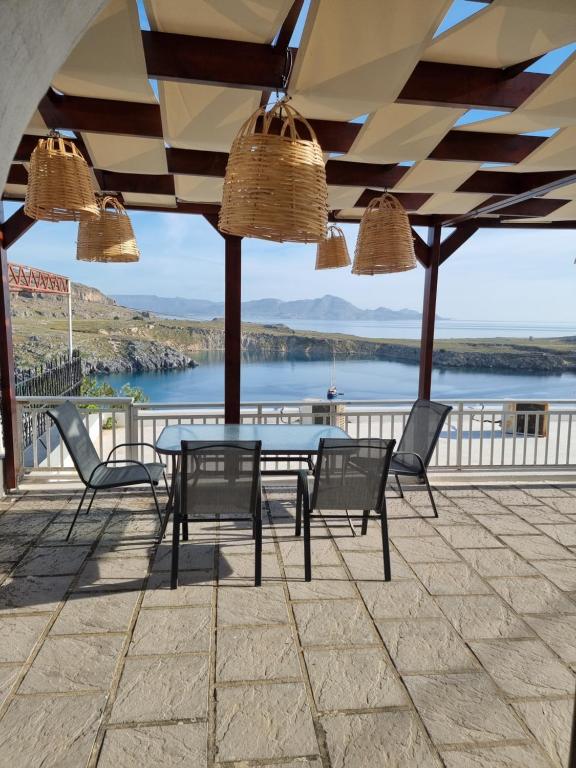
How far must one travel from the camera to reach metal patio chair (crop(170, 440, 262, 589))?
113 inches

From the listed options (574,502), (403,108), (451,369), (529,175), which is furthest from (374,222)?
(451,369)

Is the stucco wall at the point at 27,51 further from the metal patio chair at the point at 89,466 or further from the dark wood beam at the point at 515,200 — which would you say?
the dark wood beam at the point at 515,200

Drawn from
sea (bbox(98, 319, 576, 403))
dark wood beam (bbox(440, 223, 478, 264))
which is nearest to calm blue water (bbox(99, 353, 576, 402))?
sea (bbox(98, 319, 576, 403))

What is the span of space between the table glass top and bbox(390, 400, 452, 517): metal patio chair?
0.60m

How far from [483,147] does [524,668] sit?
126 inches

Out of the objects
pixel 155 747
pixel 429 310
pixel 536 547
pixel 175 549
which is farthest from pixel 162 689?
pixel 429 310

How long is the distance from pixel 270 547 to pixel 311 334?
55.7 ft

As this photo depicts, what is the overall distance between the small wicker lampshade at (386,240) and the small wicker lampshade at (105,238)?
67.3 inches

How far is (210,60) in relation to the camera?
2.36 metres

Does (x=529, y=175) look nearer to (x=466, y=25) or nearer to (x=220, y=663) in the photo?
(x=466, y=25)

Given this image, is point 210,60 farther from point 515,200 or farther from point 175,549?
point 515,200

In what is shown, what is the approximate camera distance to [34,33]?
0.68 m

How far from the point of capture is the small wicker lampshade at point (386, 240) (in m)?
3.39

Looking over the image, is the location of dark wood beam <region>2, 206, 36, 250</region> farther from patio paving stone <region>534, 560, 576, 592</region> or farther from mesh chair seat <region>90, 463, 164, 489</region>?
patio paving stone <region>534, 560, 576, 592</region>
